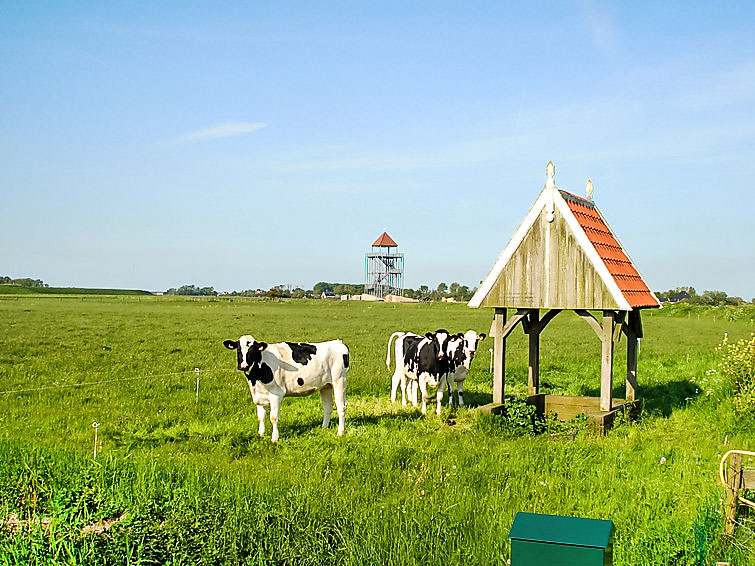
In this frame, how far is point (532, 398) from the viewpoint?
15.4m

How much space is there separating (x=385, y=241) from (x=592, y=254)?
112 metres

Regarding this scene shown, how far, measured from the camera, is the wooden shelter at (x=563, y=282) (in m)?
14.2

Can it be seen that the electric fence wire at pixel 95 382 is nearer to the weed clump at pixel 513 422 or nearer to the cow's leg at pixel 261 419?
the cow's leg at pixel 261 419

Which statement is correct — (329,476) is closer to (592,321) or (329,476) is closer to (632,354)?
(592,321)

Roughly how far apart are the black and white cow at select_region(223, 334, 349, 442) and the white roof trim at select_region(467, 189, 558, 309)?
10.8ft

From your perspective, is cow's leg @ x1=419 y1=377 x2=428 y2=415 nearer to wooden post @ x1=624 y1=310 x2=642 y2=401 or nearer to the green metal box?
wooden post @ x1=624 y1=310 x2=642 y2=401

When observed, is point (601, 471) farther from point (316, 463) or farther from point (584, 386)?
point (584, 386)

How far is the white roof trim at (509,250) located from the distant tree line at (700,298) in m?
60.8

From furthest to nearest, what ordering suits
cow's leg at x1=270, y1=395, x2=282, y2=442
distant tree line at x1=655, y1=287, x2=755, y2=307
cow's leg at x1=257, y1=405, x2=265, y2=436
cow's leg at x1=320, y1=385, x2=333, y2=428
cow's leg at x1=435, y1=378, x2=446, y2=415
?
distant tree line at x1=655, y1=287, x2=755, y2=307 < cow's leg at x1=435, y1=378, x2=446, y2=415 < cow's leg at x1=320, y1=385, x2=333, y2=428 < cow's leg at x1=257, y1=405, x2=265, y2=436 < cow's leg at x1=270, y1=395, x2=282, y2=442

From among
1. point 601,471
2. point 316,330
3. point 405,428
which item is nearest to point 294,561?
point 601,471

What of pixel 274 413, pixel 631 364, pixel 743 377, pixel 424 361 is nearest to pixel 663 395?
pixel 631 364

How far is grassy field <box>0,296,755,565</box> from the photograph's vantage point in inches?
286

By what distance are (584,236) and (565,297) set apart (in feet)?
4.30

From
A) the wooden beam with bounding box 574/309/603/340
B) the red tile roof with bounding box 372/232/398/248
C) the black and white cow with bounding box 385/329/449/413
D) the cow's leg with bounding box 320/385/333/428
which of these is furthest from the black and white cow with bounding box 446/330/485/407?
the red tile roof with bounding box 372/232/398/248
